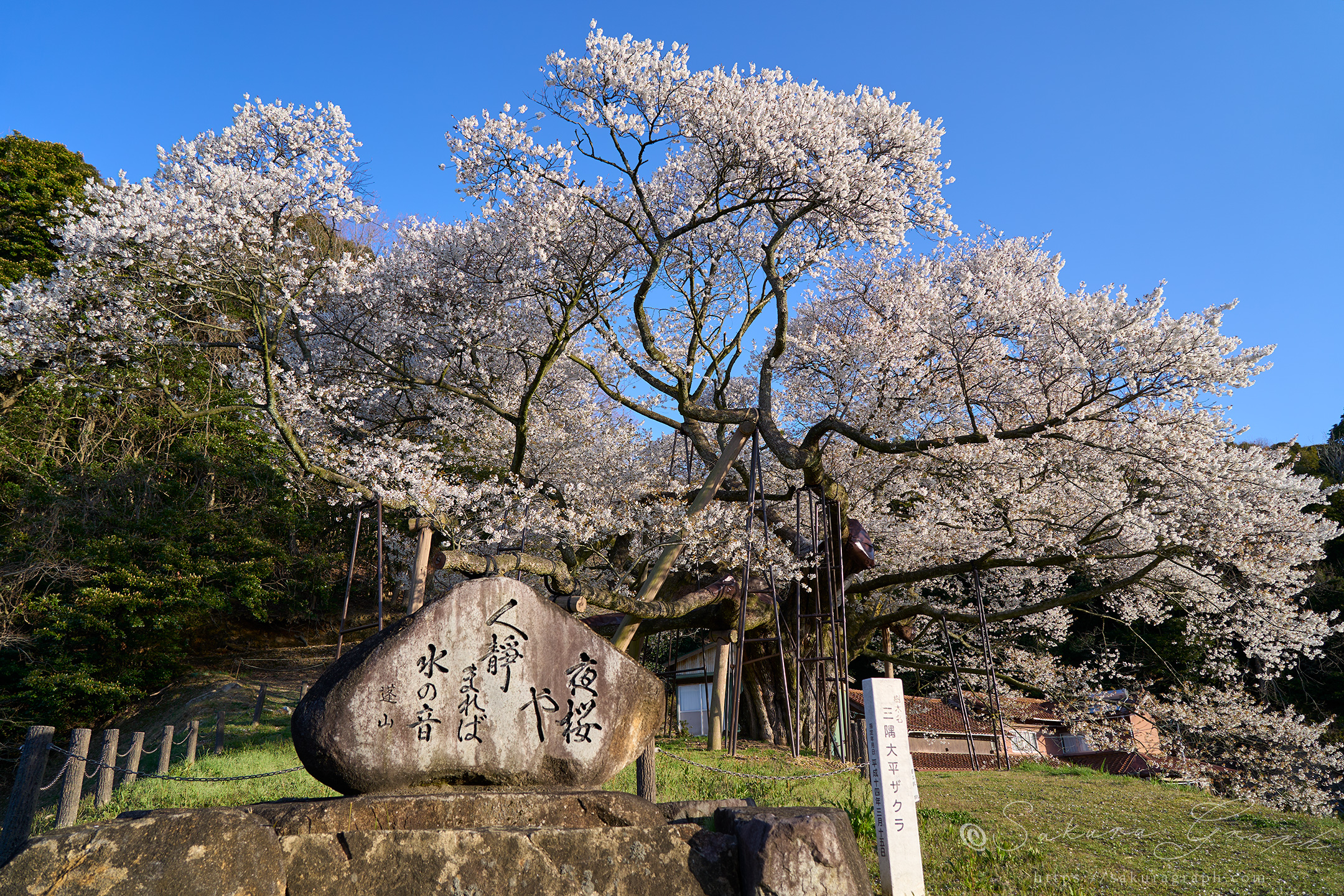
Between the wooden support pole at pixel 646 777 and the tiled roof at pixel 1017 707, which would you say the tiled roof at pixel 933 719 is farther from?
the wooden support pole at pixel 646 777

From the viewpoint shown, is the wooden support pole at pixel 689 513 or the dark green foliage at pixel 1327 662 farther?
the dark green foliage at pixel 1327 662

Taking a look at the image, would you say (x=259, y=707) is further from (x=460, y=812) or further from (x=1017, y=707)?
(x=1017, y=707)

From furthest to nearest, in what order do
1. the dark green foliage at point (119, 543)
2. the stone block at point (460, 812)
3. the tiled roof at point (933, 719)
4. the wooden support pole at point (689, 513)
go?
the tiled roof at point (933, 719) < the dark green foliage at point (119, 543) < the wooden support pole at point (689, 513) < the stone block at point (460, 812)

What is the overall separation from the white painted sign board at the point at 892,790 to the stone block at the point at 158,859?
3740 millimetres

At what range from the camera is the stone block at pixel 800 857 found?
443 cm

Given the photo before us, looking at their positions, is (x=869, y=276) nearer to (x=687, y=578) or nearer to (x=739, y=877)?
(x=687, y=578)

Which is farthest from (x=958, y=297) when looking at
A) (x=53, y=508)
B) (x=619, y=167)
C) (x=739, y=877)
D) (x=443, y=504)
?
(x=53, y=508)

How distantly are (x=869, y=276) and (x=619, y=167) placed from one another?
5.92 meters

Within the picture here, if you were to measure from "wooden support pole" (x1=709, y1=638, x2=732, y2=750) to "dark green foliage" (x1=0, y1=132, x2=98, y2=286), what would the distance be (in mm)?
17449

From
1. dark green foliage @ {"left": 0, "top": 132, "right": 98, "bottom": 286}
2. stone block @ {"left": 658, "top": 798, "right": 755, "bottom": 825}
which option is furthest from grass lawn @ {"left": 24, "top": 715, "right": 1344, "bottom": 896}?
dark green foliage @ {"left": 0, "top": 132, "right": 98, "bottom": 286}

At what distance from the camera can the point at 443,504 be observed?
445 inches

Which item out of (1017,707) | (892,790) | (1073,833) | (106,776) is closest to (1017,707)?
(1017,707)

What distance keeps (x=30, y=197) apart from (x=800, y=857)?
2349cm

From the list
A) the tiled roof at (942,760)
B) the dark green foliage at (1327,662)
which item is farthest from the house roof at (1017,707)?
the dark green foliage at (1327,662)
